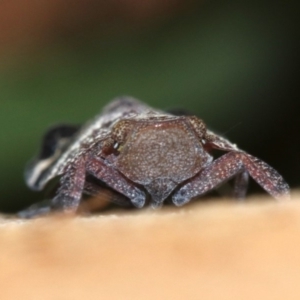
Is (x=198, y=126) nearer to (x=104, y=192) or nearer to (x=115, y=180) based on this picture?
(x=115, y=180)

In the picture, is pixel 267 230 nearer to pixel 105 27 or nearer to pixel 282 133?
pixel 282 133

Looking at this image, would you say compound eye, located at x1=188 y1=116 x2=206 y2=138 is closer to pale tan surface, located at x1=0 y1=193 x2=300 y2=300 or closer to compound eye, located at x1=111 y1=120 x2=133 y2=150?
compound eye, located at x1=111 y1=120 x2=133 y2=150

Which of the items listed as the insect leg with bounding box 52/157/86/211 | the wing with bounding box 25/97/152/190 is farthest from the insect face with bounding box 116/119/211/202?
the wing with bounding box 25/97/152/190

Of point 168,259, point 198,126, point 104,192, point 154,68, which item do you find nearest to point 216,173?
point 198,126

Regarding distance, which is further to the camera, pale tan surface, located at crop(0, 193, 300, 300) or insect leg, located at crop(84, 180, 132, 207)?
insect leg, located at crop(84, 180, 132, 207)

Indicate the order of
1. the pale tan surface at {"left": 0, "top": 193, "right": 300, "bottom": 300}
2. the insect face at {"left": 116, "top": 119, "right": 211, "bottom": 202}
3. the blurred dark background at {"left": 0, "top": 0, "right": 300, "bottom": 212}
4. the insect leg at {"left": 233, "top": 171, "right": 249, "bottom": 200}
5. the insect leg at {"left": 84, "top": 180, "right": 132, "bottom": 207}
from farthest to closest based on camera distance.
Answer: the blurred dark background at {"left": 0, "top": 0, "right": 300, "bottom": 212}
the insect leg at {"left": 233, "top": 171, "right": 249, "bottom": 200}
the insect leg at {"left": 84, "top": 180, "right": 132, "bottom": 207}
the insect face at {"left": 116, "top": 119, "right": 211, "bottom": 202}
the pale tan surface at {"left": 0, "top": 193, "right": 300, "bottom": 300}

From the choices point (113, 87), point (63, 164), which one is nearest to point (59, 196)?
point (63, 164)
